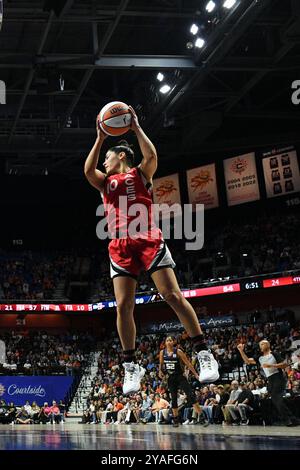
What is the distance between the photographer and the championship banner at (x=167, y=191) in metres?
32.1

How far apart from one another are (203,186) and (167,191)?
2193 millimetres

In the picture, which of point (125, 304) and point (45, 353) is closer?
point (125, 304)

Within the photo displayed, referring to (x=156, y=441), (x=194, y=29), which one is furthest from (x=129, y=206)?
(x=194, y=29)

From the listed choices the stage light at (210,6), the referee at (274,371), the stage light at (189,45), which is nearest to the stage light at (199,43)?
the stage light at (189,45)

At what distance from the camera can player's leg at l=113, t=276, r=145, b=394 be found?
5.34 m

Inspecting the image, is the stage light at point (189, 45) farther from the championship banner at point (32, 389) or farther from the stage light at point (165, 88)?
the championship banner at point (32, 389)

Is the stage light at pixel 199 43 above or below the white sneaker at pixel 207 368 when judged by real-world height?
above

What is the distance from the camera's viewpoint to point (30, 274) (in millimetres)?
36062

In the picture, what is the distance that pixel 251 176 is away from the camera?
29.9 m

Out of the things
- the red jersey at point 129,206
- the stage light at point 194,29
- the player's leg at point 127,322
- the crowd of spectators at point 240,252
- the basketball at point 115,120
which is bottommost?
the player's leg at point 127,322

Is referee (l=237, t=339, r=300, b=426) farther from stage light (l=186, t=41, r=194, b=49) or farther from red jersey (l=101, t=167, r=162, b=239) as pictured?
stage light (l=186, t=41, r=194, b=49)

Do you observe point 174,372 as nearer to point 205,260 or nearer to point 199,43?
point 199,43
